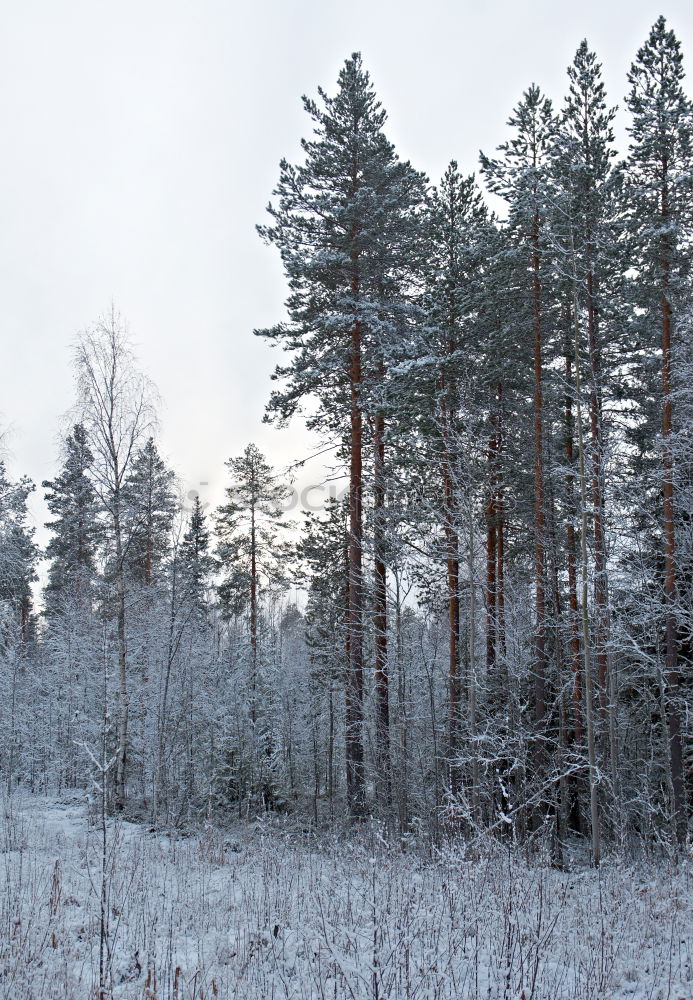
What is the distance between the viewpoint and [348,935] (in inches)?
198

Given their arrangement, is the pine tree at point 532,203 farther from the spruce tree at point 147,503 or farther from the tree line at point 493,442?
the spruce tree at point 147,503

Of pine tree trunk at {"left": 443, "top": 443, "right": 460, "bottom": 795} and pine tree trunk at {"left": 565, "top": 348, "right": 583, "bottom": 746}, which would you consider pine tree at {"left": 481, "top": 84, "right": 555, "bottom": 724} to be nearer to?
pine tree trunk at {"left": 565, "top": 348, "right": 583, "bottom": 746}

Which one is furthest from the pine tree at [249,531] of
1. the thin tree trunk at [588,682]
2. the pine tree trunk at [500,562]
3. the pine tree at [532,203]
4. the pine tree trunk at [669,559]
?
the thin tree trunk at [588,682]

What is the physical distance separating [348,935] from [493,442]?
512 inches

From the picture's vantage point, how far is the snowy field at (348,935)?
488 cm

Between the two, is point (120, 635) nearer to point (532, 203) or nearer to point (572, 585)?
point (572, 585)

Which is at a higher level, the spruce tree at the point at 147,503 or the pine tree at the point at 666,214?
the pine tree at the point at 666,214

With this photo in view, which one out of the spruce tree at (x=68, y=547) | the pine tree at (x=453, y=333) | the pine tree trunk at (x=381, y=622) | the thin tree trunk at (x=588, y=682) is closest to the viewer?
the thin tree trunk at (x=588, y=682)

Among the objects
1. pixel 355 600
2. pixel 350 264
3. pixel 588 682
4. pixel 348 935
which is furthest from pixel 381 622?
pixel 348 935

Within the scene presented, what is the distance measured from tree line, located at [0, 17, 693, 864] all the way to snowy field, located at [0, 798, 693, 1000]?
397 cm

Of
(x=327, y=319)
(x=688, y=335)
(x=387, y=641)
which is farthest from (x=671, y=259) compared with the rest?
(x=387, y=641)

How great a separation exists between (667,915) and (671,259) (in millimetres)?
11657

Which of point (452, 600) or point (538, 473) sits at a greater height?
point (538, 473)

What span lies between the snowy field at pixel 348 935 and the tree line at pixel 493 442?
3968 mm
